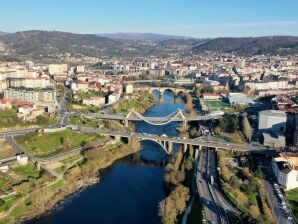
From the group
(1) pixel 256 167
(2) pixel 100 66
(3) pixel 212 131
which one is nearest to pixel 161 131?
(3) pixel 212 131

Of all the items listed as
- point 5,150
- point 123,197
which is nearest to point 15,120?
point 5,150

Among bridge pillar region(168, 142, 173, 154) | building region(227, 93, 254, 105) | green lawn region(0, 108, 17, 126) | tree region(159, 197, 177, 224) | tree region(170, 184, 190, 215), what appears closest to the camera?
tree region(159, 197, 177, 224)

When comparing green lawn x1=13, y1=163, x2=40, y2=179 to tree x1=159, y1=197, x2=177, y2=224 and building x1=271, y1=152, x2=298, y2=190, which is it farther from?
building x1=271, y1=152, x2=298, y2=190

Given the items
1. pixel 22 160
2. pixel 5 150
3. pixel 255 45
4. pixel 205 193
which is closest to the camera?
pixel 205 193

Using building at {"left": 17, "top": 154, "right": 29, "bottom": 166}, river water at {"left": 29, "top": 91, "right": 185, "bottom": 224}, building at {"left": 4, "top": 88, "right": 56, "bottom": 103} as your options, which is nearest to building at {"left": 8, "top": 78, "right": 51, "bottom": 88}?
building at {"left": 4, "top": 88, "right": 56, "bottom": 103}

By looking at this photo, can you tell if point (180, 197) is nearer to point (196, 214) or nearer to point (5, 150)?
point (196, 214)

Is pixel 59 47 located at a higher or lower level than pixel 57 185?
higher
